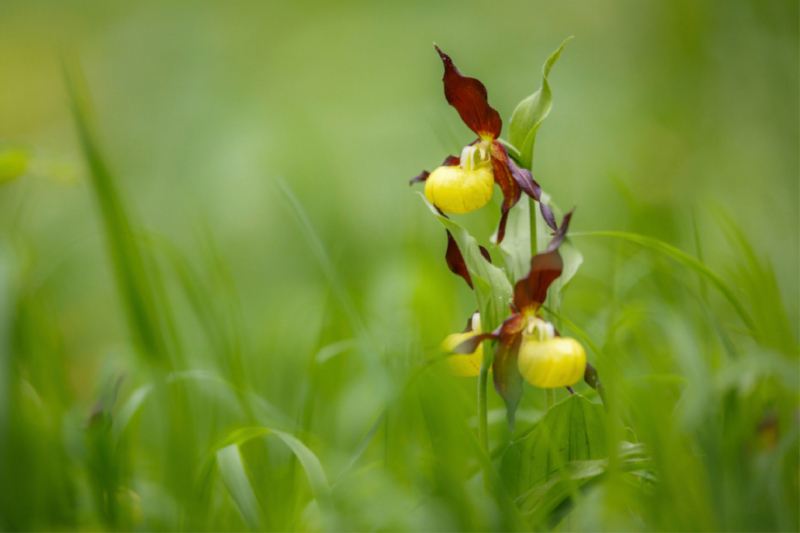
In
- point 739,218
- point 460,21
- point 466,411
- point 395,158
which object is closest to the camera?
point 466,411

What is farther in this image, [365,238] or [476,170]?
[365,238]

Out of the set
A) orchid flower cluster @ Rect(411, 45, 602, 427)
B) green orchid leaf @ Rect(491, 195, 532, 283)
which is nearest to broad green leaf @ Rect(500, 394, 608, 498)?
orchid flower cluster @ Rect(411, 45, 602, 427)

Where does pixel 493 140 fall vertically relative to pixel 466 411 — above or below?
above

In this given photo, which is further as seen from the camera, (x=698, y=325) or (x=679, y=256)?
(x=698, y=325)

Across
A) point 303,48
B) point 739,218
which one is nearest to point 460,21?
point 303,48

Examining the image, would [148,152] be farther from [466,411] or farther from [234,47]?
[466,411]

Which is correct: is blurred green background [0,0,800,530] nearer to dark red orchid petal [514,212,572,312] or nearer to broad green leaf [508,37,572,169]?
dark red orchid petal [514,212,572,312]

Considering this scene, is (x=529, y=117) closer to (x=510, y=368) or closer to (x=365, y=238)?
(x=510, y=368)

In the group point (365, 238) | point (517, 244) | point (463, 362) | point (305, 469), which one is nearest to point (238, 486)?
point (305, 469)
